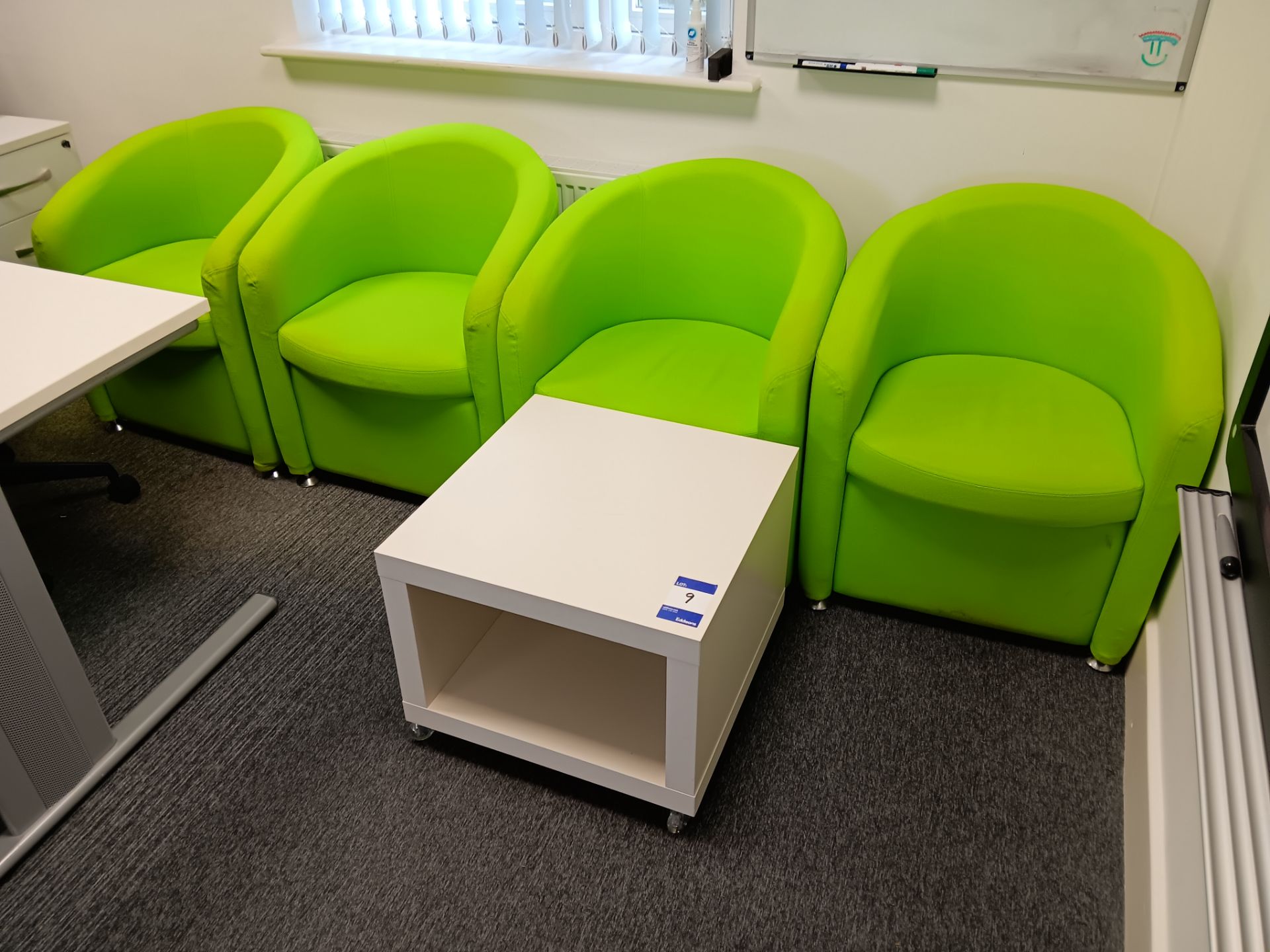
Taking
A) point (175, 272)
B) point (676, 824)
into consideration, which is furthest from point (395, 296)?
point (676, 824)

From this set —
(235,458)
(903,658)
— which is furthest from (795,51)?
(235,458)

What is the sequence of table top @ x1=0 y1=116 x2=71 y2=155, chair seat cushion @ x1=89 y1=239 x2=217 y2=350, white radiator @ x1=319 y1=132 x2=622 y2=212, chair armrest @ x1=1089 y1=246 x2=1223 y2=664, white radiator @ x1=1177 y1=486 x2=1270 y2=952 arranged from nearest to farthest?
white radiator @ x1=1177 y1=486 x2=1270 y2=952 < chair armrest @ x1=1089 y1=246 x2=1223 y2=664 < chair seat cushion @ x1=89 y1=239 x2=217 y2=350 < white radiator @ x1=319 y1=132 x2=622 y2=212 < table top @ x1=0 y1=116 x2=71 y2=155

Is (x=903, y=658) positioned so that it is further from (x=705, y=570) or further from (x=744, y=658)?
(x=705, y=570)

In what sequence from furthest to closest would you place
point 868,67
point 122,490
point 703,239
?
point 122,490 < point 703,239 < point 868,67

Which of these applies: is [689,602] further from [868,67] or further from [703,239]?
[868,67]

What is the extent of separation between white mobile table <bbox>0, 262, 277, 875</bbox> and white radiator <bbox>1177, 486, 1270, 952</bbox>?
1.72 meters

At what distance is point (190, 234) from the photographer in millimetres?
2992

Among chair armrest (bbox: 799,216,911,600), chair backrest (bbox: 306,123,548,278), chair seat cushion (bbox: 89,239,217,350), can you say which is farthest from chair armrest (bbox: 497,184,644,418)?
chair seat cushion (bbox: 89,239,217,350)

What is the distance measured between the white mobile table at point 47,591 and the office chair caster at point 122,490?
784mm

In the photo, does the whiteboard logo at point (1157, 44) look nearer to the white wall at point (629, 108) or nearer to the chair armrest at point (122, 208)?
the white wall at point (629, 108)

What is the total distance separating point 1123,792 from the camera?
71.2 inches

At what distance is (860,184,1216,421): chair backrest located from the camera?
2.08 m

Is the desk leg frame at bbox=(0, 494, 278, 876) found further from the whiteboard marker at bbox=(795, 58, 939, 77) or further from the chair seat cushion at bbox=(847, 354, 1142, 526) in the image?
the whiteboard marker at bbox=(795, 58, 939, 77)

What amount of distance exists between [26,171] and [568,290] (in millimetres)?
1905
